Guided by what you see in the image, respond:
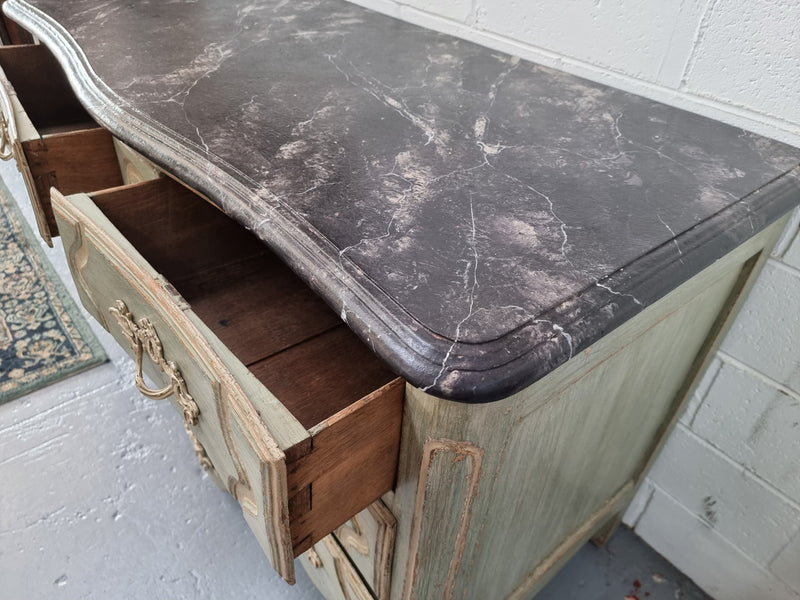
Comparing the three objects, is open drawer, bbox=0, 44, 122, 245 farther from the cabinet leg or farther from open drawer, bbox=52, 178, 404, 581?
the cabinet leg

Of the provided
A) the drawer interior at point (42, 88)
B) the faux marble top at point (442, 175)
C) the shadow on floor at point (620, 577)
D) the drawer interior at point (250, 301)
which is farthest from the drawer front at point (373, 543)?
the drawer interior at point (42, 88)

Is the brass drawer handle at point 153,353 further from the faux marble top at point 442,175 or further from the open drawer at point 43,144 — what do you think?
the open drawer at point 43,144

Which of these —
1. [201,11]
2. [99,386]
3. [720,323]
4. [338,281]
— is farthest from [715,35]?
[99,386]

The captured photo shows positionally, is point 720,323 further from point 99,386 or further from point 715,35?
point 99,386

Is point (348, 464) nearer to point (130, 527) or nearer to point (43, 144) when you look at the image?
point (43, 144)

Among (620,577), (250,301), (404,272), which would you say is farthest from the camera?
(620,577)

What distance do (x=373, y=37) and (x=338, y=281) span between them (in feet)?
2.58

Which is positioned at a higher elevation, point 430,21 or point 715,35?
point 715,35

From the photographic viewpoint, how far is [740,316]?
2.97 ft

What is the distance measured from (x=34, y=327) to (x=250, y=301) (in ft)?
3.74

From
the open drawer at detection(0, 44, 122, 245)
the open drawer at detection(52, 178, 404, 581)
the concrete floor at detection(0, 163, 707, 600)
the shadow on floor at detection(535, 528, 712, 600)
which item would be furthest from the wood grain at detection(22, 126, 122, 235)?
the shadow on floor at detection(535, 528, 712, 600)

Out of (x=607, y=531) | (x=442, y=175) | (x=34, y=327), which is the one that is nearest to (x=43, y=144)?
(x=442, y=175)

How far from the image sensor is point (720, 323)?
0.89 m

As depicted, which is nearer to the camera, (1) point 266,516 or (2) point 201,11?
(1) point 266,516
